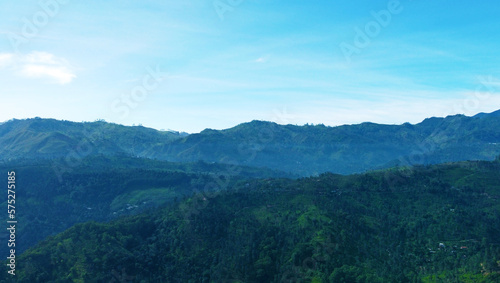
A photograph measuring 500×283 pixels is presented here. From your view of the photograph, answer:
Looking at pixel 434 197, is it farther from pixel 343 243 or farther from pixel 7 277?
pixel 7 277

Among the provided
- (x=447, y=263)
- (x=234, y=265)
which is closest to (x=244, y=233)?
(x=234, y=265)

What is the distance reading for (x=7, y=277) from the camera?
80.8m

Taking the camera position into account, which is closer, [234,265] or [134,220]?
[234,265]

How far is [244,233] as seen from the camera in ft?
333

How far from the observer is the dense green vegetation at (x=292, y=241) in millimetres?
82812

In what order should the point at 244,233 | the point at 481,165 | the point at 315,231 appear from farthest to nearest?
1. the point at 481,165
2. the point at 244,233
3. the point at 315,231

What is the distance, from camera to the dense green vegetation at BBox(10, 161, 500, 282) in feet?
272

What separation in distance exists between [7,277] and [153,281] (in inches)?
1156

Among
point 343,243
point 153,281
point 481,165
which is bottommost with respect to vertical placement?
point 153,281

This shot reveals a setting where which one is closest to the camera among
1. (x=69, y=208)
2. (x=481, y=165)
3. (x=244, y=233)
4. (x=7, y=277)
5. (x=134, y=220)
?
(x=7, y=277)

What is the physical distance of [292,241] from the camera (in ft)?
302

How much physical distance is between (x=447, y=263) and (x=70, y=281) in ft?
267

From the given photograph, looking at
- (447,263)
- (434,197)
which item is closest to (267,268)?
(447,263)

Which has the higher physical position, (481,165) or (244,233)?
(481,165)
